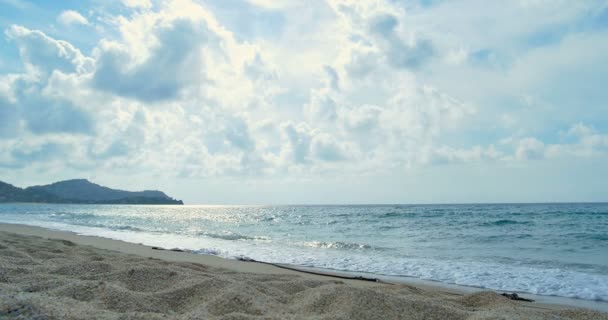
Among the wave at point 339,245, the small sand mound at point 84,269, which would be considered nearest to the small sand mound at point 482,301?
the small sand mound at point 84,269

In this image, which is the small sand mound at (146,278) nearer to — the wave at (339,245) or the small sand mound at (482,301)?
the small sand mound at (482,301)

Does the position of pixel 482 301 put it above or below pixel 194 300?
below

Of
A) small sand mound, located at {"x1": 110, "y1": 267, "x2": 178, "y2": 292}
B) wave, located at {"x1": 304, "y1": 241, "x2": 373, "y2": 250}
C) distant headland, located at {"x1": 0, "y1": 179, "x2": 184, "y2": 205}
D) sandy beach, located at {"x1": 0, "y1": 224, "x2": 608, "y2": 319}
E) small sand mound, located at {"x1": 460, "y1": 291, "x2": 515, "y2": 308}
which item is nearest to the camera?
sandy beach, located at {"x1": 0, "y1": 224, "x2": 608, "y2": 319}

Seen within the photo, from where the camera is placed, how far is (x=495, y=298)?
6.28 m

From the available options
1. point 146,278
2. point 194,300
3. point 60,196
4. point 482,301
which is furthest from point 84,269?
point 60,196

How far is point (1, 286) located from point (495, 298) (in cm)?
658

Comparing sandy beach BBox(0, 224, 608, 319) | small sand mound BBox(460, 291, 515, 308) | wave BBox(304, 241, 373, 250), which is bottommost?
wave BBox(304, 241, 373, 250)

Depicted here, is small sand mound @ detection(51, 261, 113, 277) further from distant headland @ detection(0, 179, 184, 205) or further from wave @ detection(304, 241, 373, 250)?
distant headland @ detection(0, 179, 184, 205)

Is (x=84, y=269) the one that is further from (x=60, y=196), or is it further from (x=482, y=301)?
(x=60, y=196)

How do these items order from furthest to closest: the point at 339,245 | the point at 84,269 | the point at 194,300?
the point at 339,245, the point at 84,269, the point at 194,300

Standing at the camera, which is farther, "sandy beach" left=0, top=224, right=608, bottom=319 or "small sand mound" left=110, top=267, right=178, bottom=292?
"small sand mound" left=110, top=267, right=178, bottom=292

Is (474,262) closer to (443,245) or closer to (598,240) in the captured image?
(443,245)

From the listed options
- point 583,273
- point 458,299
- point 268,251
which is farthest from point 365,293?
point 268,251

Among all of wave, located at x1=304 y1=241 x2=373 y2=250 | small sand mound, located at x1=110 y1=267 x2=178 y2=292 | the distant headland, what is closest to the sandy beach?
small sand mound, located at x1=110 y1=267 x2=178 y2=292
